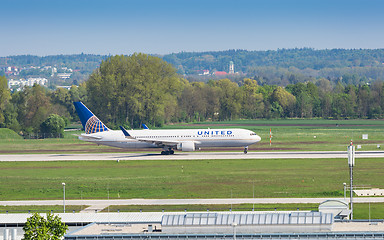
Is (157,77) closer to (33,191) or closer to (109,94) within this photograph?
(109,94)

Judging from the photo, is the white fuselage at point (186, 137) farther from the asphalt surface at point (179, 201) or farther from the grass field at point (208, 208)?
the grass field at point (208, 208)

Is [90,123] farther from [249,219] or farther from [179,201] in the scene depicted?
[249,219]

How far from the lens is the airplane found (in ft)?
349

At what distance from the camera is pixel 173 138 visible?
108 m

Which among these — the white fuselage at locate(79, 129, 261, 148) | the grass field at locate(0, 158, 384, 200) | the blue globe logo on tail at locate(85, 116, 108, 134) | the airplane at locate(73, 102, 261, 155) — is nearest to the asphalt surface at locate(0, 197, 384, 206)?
the grass field at locate(0, 158, 384, 200)

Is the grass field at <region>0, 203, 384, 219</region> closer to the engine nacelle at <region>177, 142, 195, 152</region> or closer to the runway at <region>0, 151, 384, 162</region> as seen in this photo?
the runway at <region>0, 151, 384, 162</region>

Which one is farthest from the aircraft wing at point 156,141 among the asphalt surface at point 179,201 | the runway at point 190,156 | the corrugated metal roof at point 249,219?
the corrugated metal roof at point 249,219

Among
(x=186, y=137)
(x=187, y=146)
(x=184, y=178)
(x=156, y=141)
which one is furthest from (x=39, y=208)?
(x=186, y=137)

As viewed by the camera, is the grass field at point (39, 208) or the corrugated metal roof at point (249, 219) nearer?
the corrugated metal roof at point (249, 219)

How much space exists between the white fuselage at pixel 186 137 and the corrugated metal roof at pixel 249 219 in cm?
6954

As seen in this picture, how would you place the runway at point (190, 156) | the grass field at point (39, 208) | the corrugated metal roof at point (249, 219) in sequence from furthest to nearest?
the runway at point (190, 156), the grass field at point (39, 208), the corrugated metal roof at point (249, 219)

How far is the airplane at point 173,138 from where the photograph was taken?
106 metres

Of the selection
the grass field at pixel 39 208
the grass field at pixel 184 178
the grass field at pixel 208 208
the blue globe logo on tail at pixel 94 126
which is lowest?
the grass field at pixel 184 178

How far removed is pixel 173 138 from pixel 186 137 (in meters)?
2.19
